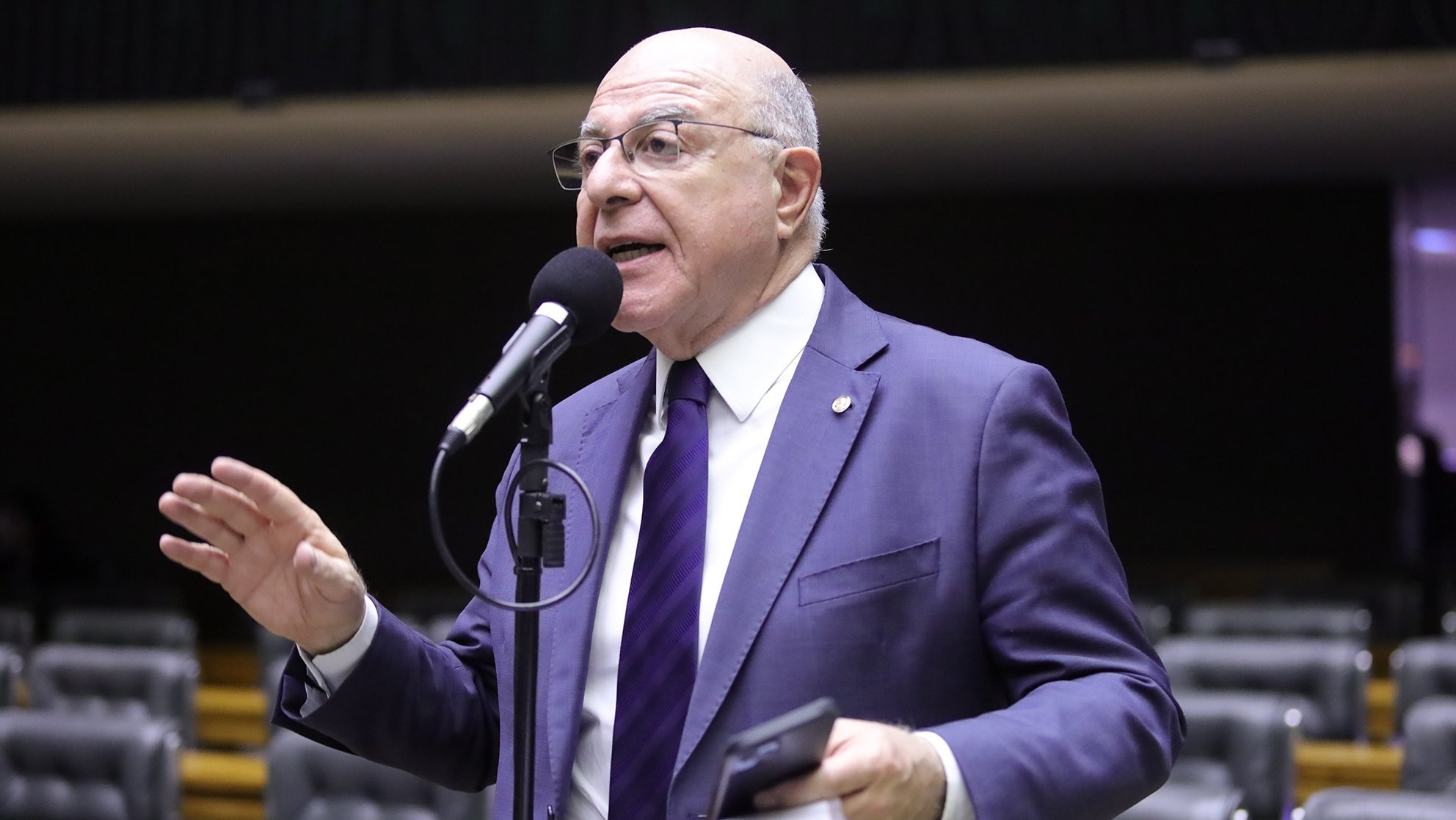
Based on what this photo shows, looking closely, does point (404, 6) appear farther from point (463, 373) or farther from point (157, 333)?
point (157, 333)

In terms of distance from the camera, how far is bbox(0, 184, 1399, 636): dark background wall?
10125 millimetres

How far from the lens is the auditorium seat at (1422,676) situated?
4637mm

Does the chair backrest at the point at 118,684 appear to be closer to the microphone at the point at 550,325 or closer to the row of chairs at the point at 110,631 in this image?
the row of chairs at the point at 110,631

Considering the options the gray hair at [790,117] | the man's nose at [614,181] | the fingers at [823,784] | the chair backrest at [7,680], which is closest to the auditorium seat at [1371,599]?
the chair backrest at [7,680]

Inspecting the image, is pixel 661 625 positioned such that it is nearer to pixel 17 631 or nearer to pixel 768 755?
pixel 768 755

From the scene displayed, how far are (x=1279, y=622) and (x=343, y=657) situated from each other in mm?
5202

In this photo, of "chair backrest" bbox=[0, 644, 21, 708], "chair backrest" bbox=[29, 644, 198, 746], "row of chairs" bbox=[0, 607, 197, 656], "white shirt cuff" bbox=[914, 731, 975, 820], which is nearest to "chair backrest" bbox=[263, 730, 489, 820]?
"chair backrest" bbox=[29, 644, 198, 746]

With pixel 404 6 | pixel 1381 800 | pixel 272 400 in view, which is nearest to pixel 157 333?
pixel 272 400

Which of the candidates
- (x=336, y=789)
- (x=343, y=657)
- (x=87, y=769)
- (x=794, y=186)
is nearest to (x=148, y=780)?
(x=87, y=769)

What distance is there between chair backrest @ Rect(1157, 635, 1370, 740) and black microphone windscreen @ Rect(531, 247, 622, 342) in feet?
12.5

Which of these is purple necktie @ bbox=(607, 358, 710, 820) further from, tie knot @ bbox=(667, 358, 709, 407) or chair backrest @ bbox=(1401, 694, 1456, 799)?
chair backrest @ bbox=(1401, 694, 1456, 799)

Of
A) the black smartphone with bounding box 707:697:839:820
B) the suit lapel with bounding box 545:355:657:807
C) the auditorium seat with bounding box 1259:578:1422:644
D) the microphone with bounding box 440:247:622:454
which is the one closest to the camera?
the black smartphone with bounding box 707:697:839:820

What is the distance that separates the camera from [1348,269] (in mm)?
10070

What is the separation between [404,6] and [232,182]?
9.36 ft
